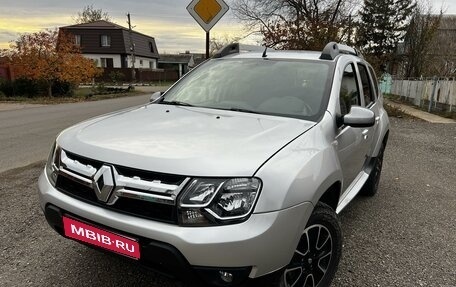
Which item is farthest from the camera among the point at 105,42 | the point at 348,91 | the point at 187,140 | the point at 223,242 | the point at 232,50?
the point at 105,42

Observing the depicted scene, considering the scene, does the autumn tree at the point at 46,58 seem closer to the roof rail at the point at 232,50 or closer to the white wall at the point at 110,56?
the roof rail at the point at 232,50

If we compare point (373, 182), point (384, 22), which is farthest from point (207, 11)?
point (384, 22)

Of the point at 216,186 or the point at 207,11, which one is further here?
the point at 207,11

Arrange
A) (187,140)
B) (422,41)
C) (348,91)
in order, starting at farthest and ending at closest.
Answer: (422,41) < (348,91) < (187,140)

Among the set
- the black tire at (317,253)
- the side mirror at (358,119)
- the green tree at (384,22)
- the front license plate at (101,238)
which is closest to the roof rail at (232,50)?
the side mirror at (358,119)

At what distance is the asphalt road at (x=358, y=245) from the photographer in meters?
3.04

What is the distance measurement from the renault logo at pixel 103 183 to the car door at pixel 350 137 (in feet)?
5.42

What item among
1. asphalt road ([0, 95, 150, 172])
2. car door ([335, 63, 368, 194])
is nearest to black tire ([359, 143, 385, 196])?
car door ([335, 63, 368, 194])

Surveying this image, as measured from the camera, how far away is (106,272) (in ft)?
10.0

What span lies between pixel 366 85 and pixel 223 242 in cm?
315

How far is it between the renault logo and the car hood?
7cm

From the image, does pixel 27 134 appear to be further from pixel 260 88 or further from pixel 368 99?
pixel 368 99

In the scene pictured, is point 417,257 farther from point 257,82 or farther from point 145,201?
point 145,201

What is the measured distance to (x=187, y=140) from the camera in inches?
96.2
